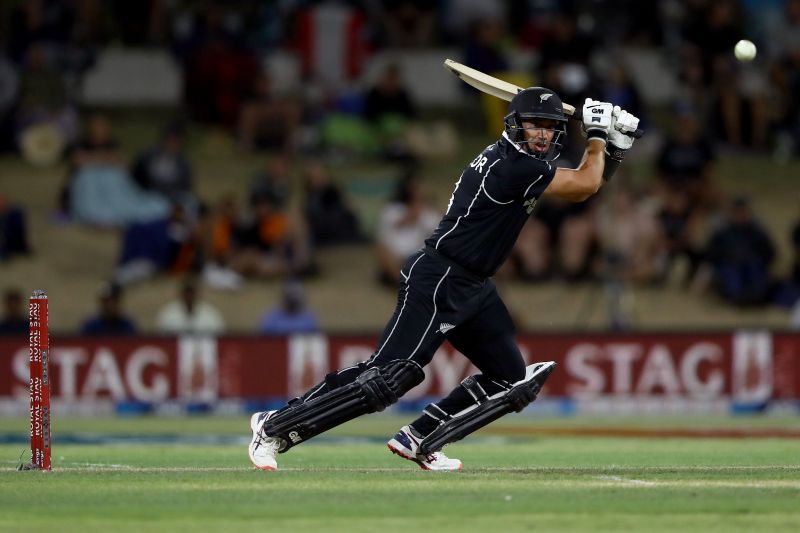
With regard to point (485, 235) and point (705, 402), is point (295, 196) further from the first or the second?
point (485, 235)

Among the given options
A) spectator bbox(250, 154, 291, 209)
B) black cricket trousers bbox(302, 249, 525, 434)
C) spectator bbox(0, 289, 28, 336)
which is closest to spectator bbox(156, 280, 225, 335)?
spectator bbox(0, 289, 28, 336)

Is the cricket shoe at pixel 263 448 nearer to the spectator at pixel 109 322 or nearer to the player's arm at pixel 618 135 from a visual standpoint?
the player's arm at pixel 618 135

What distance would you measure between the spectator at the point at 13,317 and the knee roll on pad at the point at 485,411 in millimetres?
9109

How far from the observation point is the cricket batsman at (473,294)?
8711mm

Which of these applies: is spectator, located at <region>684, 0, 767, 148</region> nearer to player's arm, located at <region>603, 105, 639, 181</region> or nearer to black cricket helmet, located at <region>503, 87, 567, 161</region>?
player's arm, located at <region>603, 105, 639, 181</region>

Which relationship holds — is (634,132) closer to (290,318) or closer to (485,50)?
(290,318)

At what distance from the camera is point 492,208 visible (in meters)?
8.79

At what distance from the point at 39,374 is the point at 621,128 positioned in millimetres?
3291

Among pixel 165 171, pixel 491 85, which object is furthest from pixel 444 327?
pixel 165 171

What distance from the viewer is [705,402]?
17.2m

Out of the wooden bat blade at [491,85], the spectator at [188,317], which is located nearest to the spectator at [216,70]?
the spectator at [188,317]

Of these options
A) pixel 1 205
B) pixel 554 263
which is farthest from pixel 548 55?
pixel 1 205

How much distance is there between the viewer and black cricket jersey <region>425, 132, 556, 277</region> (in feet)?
28.6

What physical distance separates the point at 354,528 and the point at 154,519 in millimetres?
848
